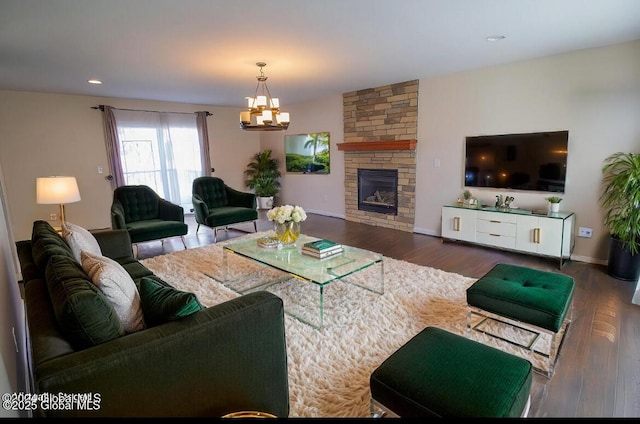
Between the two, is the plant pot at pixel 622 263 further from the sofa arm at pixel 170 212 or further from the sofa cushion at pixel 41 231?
the sofa arm at pixel 170 212

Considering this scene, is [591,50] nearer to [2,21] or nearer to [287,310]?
[287,310]

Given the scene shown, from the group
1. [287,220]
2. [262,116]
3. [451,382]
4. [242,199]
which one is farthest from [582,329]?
[242,199]

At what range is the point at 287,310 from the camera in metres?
2.81

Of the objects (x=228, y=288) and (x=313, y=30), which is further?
(x=228, y=288)

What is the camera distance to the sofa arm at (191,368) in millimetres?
1100

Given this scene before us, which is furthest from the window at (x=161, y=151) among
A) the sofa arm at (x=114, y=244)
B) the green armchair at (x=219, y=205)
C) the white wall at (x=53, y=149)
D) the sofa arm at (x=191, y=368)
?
the sofa arm at (x=191, y=368)

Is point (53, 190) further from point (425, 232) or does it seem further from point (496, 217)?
point (496, 217)

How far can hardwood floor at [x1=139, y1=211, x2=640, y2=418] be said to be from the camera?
1.79 m

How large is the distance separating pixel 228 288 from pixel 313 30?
2.50 m

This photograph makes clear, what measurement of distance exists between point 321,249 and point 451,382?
176 cm

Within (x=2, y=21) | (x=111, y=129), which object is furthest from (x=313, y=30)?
(x=111, y=129)

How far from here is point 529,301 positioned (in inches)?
81.9

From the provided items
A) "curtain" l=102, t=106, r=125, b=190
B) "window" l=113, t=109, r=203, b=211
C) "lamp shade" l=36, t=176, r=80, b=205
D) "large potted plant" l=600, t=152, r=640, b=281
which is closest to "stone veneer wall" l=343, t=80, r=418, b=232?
"large potted plant" l=600, t=152, r=640, b=281

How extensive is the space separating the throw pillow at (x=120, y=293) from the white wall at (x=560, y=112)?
4470mm
